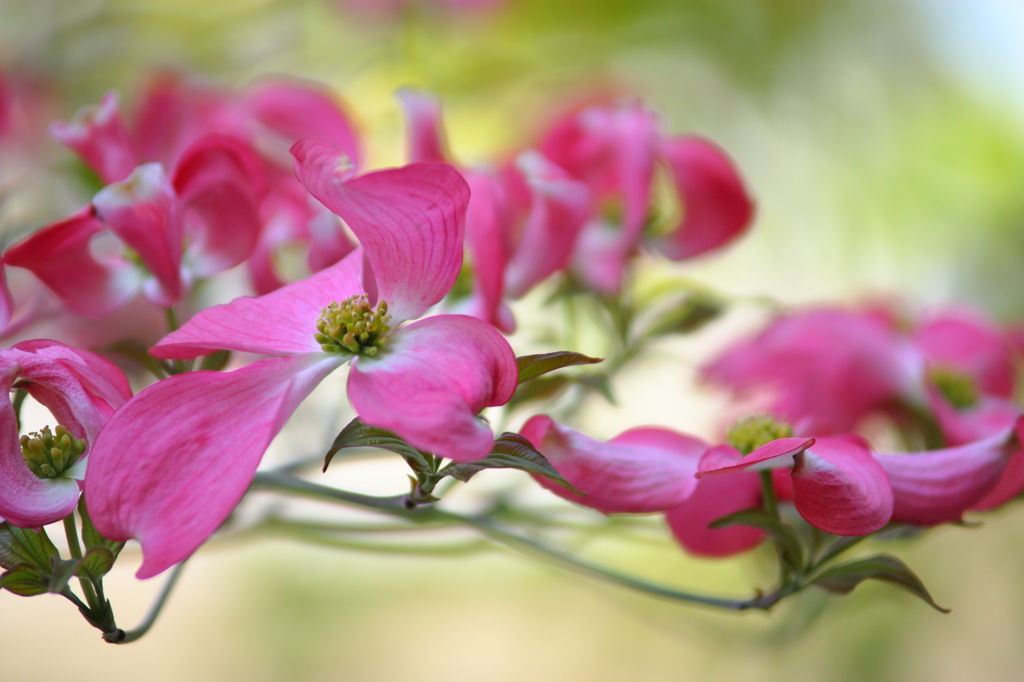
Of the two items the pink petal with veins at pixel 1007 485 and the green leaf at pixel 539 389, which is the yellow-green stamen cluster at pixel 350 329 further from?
the pink petal with veins at pixel 1007 485

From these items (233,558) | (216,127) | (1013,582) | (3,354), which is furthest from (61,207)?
(1013,582)

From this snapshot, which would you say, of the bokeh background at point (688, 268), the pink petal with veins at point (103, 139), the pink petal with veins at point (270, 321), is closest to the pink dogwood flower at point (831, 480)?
the pink petal with veins at point (270, 321)

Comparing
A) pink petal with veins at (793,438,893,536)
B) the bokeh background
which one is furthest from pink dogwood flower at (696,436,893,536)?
the bokeh background

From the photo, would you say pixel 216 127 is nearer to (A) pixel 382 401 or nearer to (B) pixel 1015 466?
(A) pixel 382 401

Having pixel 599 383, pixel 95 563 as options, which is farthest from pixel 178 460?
pixel 599 383

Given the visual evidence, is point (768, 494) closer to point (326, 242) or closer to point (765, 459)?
point (765, 459)

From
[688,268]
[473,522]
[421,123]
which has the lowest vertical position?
[688,268]
